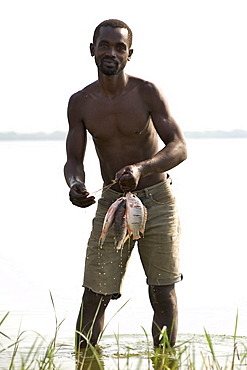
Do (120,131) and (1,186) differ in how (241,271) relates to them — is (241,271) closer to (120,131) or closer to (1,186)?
(120,131)

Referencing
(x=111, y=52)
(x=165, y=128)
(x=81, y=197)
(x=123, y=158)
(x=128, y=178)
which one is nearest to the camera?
(x=128, y=178)

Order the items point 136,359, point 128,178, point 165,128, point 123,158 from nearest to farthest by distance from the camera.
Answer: point 128,178, point 165,128, point 123,158, point 136,359

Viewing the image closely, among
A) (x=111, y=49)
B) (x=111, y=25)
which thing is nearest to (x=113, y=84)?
(x=111, y=49)

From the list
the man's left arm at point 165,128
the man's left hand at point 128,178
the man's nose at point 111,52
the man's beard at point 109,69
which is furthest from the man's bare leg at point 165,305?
the man's nose at point 111,52

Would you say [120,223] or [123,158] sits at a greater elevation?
[123,158]

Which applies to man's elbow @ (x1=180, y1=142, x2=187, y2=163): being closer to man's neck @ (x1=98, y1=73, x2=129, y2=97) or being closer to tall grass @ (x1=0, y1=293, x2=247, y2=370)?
man's neck @ (x1=98, y1=73, x2=129, y2=97)

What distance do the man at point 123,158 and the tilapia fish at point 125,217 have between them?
31 cm

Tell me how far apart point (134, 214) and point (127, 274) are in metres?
1.27

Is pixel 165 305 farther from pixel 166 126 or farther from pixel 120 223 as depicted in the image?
pixel 166 126

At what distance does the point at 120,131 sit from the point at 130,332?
2410 mm

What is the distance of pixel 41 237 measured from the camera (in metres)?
14.7

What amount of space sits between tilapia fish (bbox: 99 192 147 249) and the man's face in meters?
0.85

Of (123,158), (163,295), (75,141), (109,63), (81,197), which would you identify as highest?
(109,63)

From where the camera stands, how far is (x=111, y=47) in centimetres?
657
